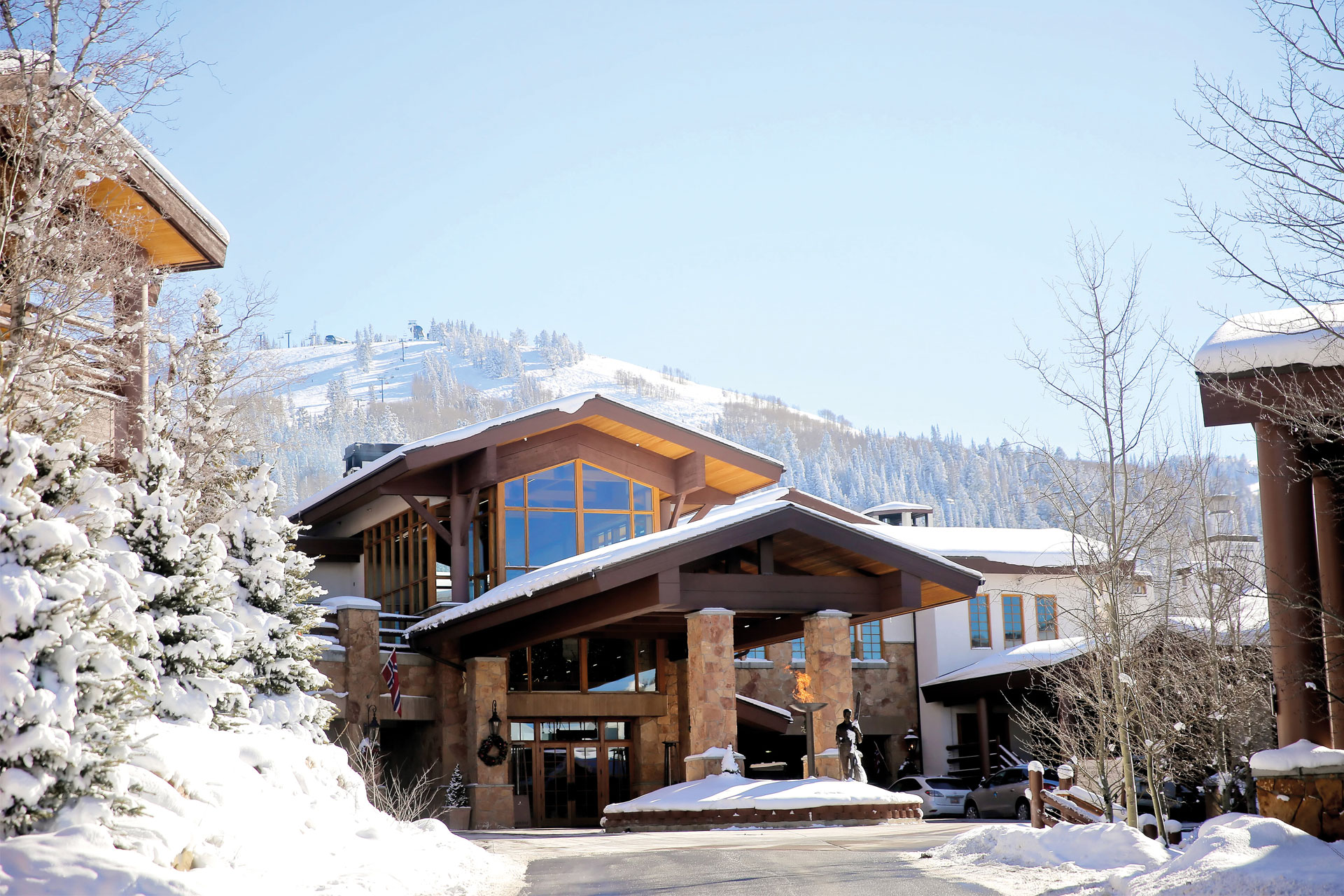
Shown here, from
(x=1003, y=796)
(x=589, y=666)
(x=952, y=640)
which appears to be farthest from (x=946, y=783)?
(x=589, y=666)

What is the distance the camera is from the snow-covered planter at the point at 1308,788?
9523 mm

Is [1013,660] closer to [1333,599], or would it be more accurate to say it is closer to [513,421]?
[513,421]

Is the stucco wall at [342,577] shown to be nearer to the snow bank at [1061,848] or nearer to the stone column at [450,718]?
the stone column at [450,718]

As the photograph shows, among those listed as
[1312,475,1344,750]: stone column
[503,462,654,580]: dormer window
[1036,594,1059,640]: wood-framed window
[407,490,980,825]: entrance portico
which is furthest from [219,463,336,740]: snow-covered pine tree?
[1036,594,1059,640]: wood-framed window

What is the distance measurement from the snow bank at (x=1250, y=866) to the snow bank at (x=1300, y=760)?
1.74ft

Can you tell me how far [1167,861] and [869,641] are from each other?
2376cm

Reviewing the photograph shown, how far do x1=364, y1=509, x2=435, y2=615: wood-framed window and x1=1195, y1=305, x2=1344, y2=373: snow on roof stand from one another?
18.9 meters

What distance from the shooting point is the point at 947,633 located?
3291 cm

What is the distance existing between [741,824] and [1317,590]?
9910 mm

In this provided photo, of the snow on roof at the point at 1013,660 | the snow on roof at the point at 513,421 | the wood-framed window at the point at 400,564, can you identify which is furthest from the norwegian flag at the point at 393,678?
the snow on roof at the point at 1013,660

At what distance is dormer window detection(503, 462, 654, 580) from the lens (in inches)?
1013

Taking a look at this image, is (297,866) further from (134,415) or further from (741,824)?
(741,824)

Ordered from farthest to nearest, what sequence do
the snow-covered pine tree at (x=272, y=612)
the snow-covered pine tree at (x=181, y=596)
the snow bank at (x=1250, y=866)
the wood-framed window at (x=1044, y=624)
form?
the wood-framed window at (x=1044, y=624) < the snow-covered pine tree at (x=272, y=612) < the snow-covered pine tree at (x=181, y=596) < the snow bank at (x=1250, y=866)

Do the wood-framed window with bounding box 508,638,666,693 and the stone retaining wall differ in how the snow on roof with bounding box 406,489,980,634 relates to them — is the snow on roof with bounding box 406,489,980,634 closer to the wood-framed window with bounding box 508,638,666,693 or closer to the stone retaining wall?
the wood-framed window with bounding box 508,638,666,693
